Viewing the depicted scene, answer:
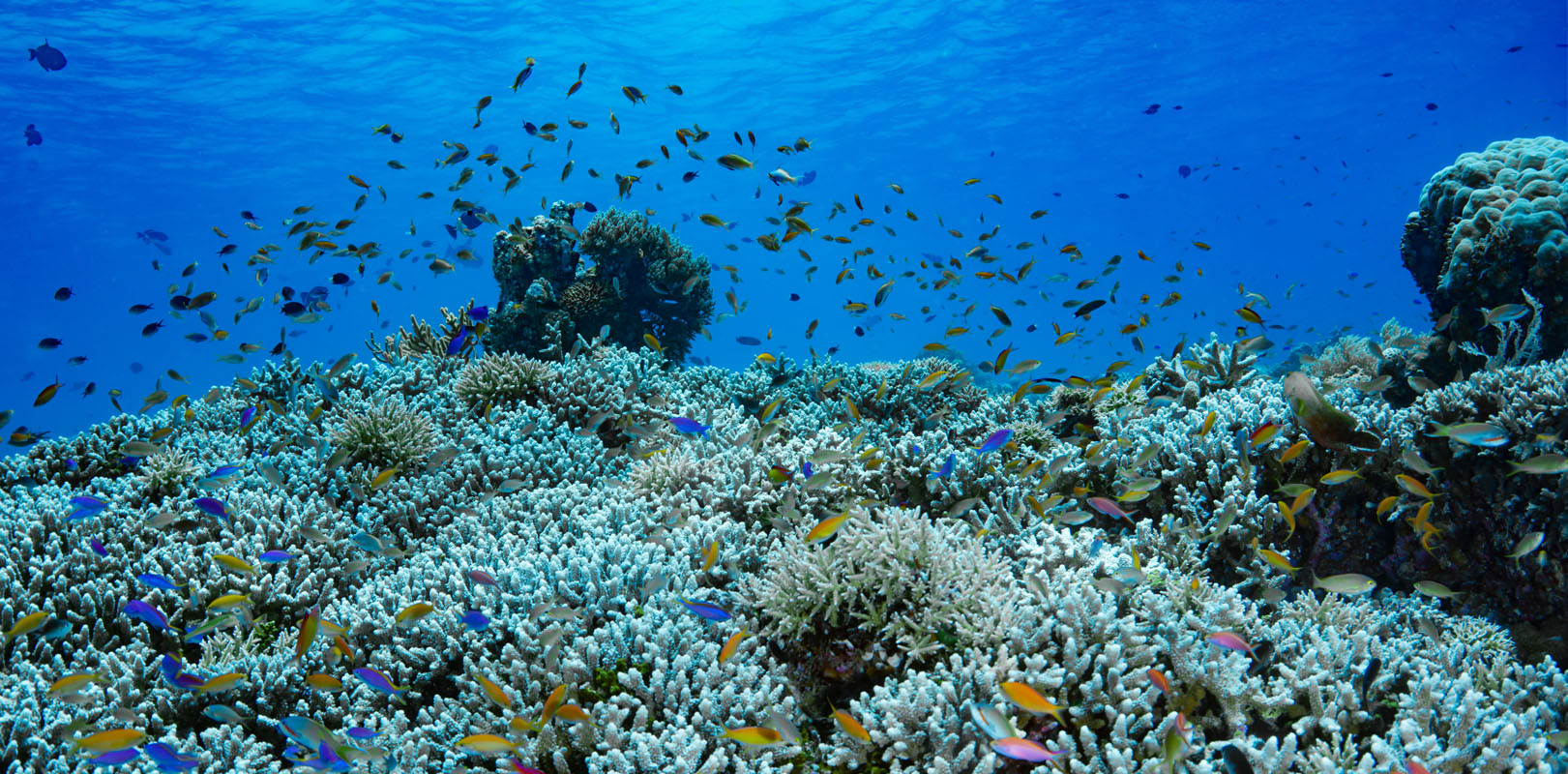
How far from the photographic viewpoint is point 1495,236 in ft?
25.7

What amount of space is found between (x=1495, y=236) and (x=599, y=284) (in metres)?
12.6

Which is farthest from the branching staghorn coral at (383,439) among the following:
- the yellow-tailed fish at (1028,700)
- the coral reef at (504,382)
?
the yellow-tailed fish at (1028,700)

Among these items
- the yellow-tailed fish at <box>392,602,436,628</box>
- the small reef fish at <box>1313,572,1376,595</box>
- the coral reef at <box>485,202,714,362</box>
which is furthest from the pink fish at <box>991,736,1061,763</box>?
the coral reef at <box>485,202,714,362</box>

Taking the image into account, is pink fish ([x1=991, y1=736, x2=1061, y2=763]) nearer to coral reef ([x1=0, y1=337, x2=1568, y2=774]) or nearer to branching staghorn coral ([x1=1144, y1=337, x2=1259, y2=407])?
coral reef ([x1=0, y1=337, x2=1568, y2=774])

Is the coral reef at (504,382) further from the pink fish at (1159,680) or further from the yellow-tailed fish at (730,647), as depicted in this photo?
the pink fish at (1159,680)

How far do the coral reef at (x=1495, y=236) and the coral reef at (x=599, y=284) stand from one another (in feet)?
34.9

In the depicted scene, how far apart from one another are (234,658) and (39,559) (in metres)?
2.15

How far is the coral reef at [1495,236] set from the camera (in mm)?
7633

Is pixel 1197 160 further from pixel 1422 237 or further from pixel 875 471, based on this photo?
pixel 875 471

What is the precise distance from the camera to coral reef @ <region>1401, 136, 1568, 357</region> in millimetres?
7633

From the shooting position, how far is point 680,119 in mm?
46781

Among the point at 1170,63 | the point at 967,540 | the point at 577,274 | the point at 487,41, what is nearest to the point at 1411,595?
the point at 967,540

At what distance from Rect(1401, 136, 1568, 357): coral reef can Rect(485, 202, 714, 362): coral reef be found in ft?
34.9

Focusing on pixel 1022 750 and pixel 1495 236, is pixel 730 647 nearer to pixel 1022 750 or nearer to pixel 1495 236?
pixel 1022 750
